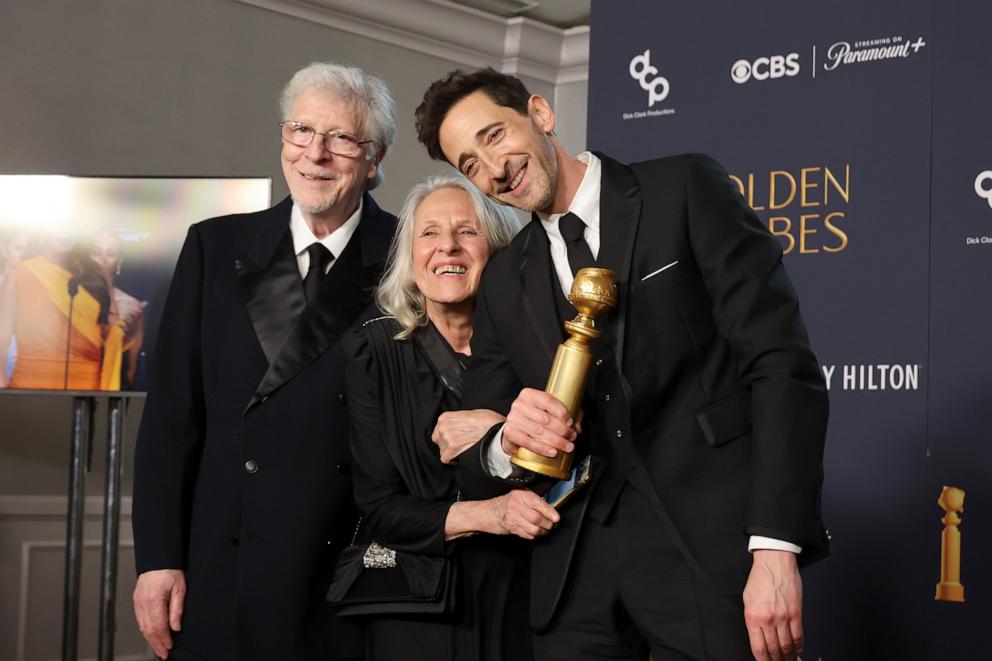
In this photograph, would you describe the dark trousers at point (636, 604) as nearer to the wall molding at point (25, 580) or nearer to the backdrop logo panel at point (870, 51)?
the backdrop logo panel at point (870, 51)

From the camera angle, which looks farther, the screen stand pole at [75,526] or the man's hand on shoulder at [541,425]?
the screen stand pole at [75,526]

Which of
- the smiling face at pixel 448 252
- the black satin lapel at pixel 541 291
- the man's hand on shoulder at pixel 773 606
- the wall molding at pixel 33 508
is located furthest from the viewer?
the wall molding at pixel 33 508

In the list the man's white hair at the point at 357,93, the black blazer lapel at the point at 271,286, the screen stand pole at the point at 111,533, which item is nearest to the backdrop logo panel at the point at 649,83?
the man's white hair at the point at 357,93

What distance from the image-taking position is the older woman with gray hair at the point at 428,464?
7.50 feet

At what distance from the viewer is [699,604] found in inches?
73.2

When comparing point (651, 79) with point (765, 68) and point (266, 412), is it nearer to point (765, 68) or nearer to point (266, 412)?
point (765, 68)

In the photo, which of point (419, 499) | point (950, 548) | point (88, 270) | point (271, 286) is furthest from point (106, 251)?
point (950, 548)

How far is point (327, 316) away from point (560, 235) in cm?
67

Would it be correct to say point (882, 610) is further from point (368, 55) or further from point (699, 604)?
point (368, 55)

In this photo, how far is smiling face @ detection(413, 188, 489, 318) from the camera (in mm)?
2406

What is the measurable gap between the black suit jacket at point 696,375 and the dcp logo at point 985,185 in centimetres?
188

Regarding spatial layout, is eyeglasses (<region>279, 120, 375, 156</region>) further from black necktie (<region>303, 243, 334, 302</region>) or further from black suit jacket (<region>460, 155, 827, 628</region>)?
black suit jacket (<region>460, 155, 827, 628</region>)

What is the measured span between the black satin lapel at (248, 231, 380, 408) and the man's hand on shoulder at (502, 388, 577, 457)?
0.74 meters

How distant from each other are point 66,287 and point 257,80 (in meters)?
2.26
